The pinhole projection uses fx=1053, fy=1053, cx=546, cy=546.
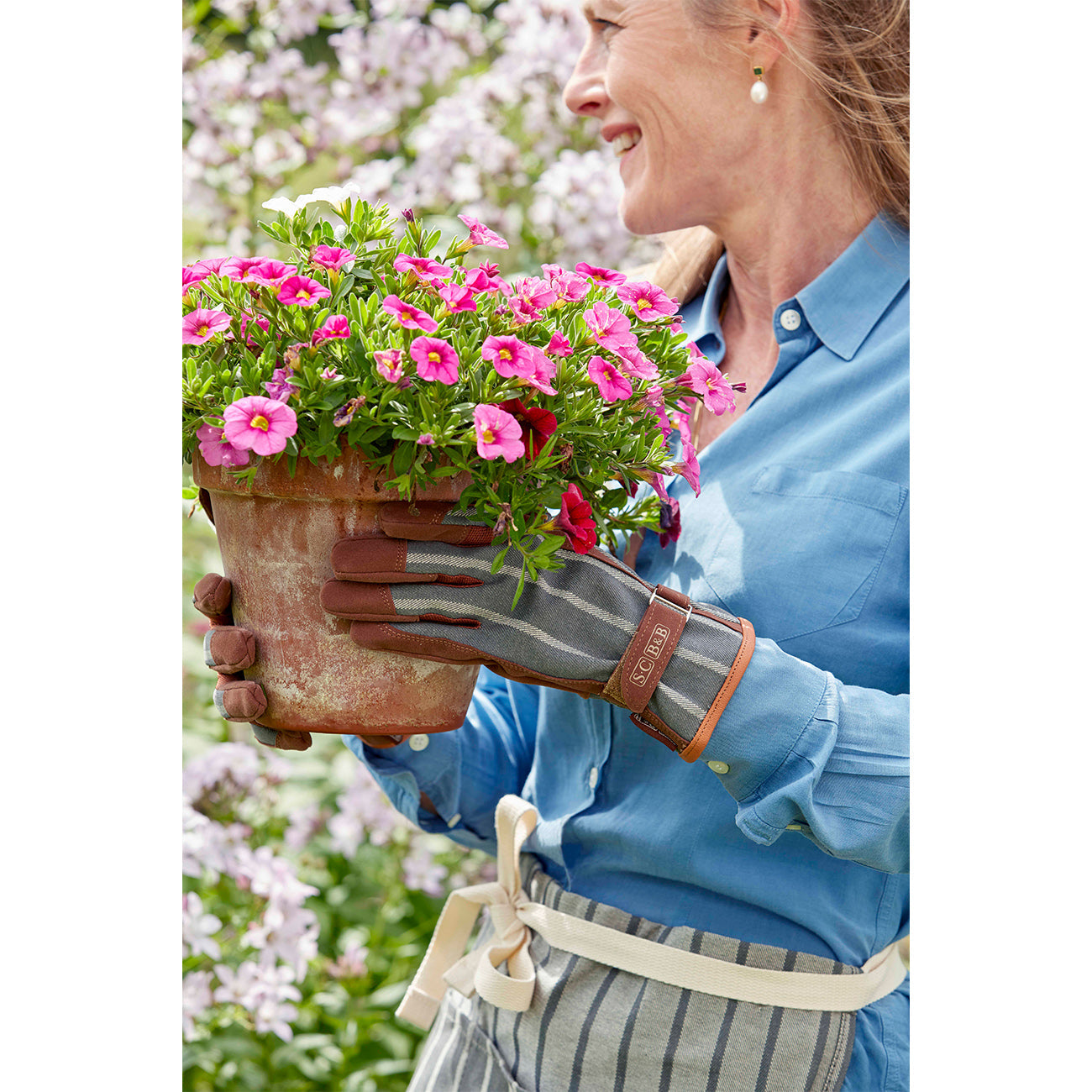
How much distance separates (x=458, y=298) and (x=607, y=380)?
0.52ft

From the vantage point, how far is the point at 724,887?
1.28 m

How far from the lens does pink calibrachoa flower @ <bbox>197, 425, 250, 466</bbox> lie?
3.22 feet

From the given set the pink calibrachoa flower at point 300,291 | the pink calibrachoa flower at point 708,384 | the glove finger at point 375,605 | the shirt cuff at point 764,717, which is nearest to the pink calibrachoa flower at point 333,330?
the pink calibrachoa flower at point 300,291

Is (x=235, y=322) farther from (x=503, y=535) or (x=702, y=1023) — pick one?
(x=702, y=1023)

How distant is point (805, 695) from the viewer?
110cm

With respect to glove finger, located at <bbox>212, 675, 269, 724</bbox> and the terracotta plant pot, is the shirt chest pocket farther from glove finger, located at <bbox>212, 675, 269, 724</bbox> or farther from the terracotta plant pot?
glove finger, located at <bbox>212, 675, 269, 724</bbox>

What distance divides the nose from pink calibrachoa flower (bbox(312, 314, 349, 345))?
69 centimetres

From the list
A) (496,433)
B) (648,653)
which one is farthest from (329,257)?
(648,653)

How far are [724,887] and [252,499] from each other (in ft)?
2.36

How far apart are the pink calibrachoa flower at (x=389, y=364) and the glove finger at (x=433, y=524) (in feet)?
0.49

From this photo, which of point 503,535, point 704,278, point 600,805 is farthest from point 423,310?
point 704,278

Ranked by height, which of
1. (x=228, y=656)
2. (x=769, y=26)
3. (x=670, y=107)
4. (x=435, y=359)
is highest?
(x=769, y=26)

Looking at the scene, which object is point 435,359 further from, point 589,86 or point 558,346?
point 589,86

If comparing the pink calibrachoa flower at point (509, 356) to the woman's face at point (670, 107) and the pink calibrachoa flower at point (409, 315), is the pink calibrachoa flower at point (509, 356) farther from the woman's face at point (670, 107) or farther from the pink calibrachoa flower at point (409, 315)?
the woman's face at point (670, 107)
